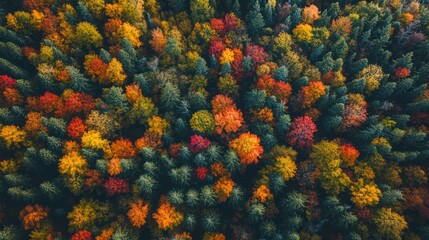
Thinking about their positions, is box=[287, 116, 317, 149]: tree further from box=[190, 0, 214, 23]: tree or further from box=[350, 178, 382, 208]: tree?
box=[190, 0, 214, 23]: tree

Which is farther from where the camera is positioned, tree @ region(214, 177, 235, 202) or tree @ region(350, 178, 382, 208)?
tree @ region(214, 177, 235, 202)

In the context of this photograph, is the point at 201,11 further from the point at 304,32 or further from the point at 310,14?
the point at 310,14

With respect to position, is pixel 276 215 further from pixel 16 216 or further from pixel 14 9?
pixel 14 9

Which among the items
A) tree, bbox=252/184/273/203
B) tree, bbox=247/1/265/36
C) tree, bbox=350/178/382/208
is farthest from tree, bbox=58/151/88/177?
tree, bbox=350/178/382/208

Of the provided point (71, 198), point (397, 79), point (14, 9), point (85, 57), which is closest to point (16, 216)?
point (71, 198)

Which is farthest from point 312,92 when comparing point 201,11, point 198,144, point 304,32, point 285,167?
point 201,11

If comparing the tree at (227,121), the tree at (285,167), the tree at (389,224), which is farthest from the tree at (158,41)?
the tree at (389,224)

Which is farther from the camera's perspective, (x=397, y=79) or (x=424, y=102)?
(x=397, y=79)
